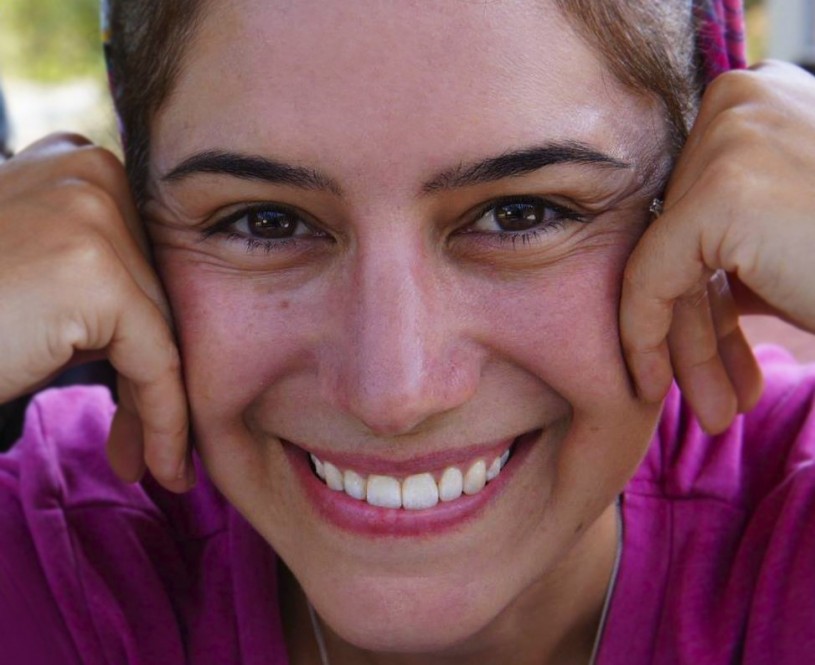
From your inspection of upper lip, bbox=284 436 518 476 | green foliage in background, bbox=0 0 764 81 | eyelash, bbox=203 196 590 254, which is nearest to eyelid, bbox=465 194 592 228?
eyelash, bbox=203 196 590 254

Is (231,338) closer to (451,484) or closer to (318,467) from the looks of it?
(318,467)

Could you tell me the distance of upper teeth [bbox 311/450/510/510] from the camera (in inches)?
67.3

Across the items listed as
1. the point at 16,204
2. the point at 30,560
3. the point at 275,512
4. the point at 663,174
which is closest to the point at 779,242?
the point at 663,174

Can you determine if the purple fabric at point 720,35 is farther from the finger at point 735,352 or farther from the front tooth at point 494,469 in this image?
the front tooth at point 494,469

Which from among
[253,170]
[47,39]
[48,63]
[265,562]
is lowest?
[48,63]

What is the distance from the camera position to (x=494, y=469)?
1.75 metres

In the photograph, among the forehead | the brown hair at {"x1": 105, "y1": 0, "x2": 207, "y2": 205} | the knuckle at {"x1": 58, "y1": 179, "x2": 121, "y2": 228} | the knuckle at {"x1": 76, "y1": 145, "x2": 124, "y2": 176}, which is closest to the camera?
the forehead

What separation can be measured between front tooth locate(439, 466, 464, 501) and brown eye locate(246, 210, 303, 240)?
408mm

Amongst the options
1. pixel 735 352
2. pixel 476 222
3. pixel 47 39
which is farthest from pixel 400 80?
pixel 47 39

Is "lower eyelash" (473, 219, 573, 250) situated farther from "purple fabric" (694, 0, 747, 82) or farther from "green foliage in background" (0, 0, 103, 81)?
"green foliage in background" (0, 0, 103, 81)

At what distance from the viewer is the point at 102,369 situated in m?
2.87

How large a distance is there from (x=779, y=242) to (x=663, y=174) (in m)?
0.21

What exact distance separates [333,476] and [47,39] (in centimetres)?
1167

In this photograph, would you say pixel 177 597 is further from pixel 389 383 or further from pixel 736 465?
pixel 736 465
